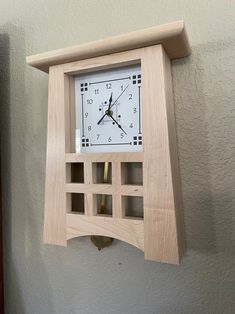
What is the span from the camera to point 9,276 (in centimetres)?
70

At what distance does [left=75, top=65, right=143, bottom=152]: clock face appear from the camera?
19.6 inches

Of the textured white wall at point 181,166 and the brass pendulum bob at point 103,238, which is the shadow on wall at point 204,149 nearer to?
the textured white wall at point 181,166

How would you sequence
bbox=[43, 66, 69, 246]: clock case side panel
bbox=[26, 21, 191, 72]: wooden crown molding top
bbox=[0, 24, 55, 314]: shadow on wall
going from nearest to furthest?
bbox=[26, 21, 191, 72]: wooden crown molding top → bbox=[43, 66, 69, 246]: clock case side panel → bbox=[0, 24, 55, 314]: shadow on wall

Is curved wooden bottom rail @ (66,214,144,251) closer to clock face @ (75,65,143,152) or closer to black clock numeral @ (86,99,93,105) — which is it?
clock face @ (75,65,143,152)

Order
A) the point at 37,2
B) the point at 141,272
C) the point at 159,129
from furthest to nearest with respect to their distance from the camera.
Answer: the point at 37,2
the point at 141,272
the point at 159,129

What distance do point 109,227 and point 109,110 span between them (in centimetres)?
24

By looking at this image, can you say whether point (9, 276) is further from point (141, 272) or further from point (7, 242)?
point (141, 272)

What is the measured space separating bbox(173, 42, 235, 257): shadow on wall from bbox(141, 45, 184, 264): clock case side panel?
0.20 ft

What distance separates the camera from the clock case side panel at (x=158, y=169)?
438 mm

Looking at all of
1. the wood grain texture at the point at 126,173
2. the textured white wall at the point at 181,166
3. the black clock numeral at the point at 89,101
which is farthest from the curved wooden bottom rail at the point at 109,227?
the black clock numeral at the point at 89,101

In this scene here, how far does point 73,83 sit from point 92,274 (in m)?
0.45

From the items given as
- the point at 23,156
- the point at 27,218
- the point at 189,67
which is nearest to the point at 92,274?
the point at 27,218

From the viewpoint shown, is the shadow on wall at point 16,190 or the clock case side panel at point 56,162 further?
the shadow on wall at point 16,190

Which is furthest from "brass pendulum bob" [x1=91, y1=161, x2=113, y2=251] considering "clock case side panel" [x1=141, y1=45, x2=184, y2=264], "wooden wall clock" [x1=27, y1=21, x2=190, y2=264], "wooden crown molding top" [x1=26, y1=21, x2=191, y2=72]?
"wooden crown molding top" [x1=26, y1=21, x2=191, y2=72]
